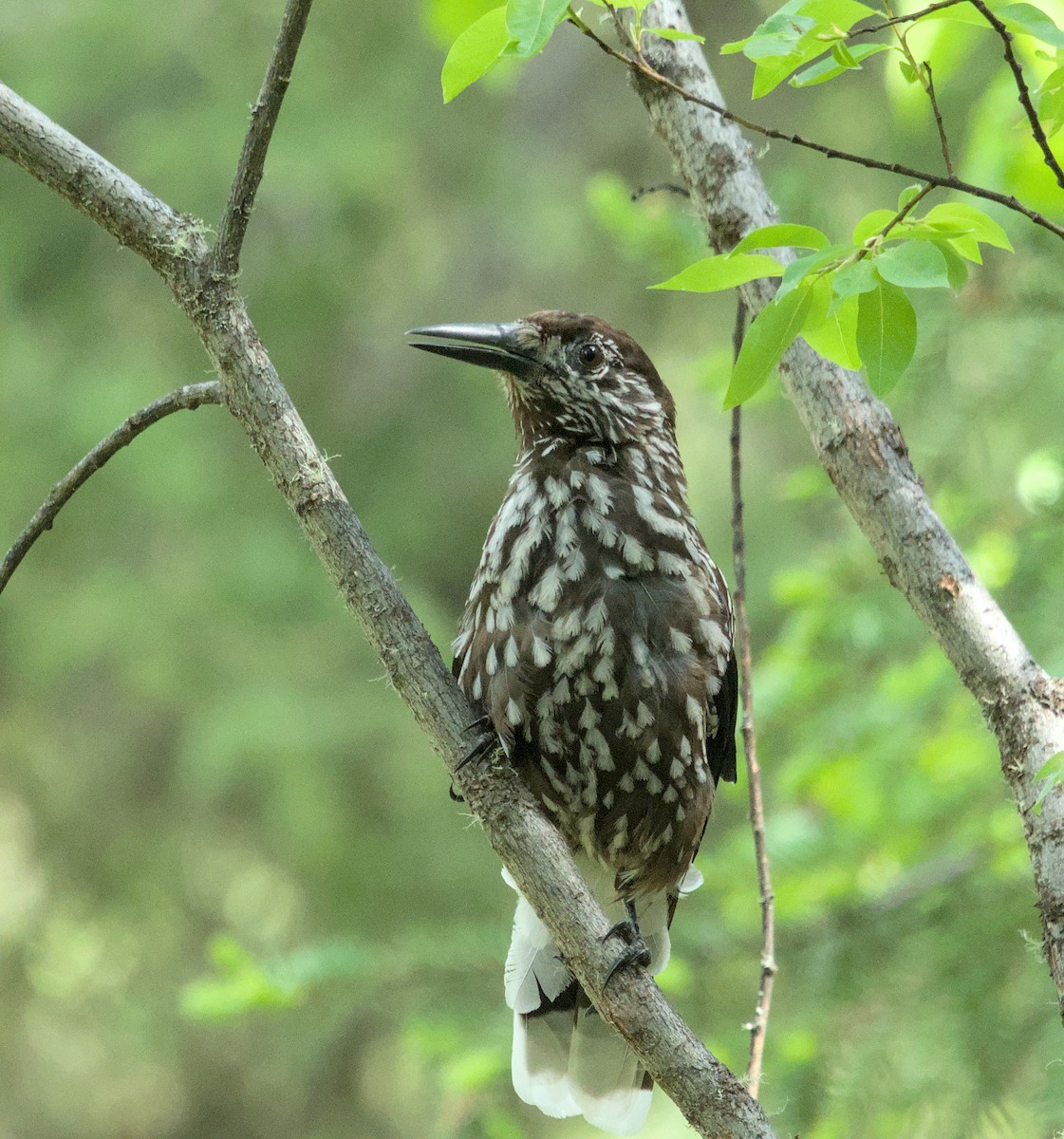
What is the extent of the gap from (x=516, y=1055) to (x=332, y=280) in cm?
470

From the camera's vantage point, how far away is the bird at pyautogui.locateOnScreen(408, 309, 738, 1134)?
2811mm

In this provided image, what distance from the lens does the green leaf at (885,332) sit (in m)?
1.71

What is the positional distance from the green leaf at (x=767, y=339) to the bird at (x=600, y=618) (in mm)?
978

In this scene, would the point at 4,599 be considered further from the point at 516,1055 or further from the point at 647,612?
the point at 647,612

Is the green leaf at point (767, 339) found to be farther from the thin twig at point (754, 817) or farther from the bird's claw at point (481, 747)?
the bird's claw at point (481, 747)

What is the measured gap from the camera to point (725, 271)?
5.64 feet

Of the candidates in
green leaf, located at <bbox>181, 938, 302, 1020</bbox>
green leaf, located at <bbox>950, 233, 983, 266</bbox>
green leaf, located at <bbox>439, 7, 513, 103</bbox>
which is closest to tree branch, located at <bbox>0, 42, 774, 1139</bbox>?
green leaf, located at <bbox>439, 7, 513, 103</bbox>

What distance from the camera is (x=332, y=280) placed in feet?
23.1

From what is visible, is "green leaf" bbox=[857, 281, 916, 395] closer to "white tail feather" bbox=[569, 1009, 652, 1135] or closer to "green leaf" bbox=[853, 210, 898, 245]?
"green leaf" bbox=[853, 210, 898, 245]

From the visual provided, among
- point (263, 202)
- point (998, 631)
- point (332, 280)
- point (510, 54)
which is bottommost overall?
point (998, 631)

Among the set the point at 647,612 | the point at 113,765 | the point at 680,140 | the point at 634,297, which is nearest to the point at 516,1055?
the point at 647,612

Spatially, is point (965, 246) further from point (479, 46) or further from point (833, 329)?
point (479, 46)

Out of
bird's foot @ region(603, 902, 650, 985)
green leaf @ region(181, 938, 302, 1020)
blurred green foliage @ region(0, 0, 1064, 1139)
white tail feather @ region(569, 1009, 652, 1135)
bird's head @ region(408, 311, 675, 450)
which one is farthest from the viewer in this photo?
blurred green foliage @ region(0, 0, 1064, 1139)

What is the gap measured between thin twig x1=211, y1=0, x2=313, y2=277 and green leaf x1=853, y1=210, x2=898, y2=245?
87 cm
